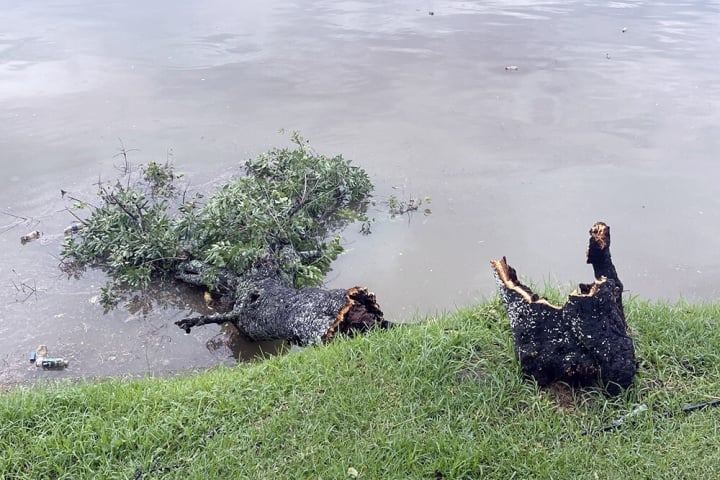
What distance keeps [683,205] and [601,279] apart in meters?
3.89

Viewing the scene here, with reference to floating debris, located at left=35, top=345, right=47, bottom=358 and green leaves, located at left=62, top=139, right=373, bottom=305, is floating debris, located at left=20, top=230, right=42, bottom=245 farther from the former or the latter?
floating debris, located at left=35, top=345, right=47, bottom=358

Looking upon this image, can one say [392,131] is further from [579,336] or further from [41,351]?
[579,336]

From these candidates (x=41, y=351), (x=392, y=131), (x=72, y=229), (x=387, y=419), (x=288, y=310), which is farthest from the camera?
(x=392, y=131)

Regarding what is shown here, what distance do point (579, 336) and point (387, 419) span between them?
1169mm

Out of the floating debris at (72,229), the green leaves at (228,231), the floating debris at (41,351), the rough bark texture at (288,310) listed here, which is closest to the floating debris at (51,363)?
the floating debris at (41,351)

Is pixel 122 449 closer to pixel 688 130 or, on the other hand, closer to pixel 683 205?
pixel 683 205

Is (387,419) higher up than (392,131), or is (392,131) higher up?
(392,131)

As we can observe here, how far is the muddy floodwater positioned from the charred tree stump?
1.70m

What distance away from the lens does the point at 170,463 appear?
332 cm

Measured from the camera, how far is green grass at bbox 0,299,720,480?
10.7 ft

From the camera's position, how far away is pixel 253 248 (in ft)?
17.7

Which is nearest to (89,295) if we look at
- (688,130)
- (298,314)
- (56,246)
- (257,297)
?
(56,246)

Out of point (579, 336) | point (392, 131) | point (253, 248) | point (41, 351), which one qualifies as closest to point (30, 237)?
point (41, 351)

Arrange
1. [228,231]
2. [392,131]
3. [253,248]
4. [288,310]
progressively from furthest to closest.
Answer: [392,131] → [228,231] → [253,248] → [288,310]
